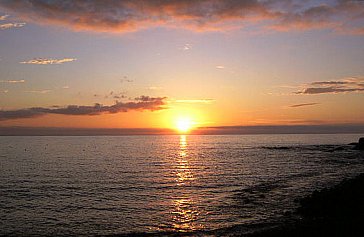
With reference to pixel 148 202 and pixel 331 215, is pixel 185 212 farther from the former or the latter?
pixel 331 215

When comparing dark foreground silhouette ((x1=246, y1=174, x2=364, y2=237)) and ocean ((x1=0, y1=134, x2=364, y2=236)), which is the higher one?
dark foreground silhouette ((x1=246, y1=174, x2=364, y2=237))

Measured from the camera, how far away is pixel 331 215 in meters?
27.9

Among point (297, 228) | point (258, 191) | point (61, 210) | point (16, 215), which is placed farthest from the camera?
point (258, 191)

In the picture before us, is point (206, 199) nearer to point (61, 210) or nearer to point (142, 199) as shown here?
point (142, 199)

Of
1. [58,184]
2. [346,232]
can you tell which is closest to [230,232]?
[346,232]

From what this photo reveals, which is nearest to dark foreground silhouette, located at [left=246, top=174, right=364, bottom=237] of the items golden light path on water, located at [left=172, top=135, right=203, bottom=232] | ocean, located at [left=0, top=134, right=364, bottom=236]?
ocean, located at [left=0, top=134, right=364, bottom=236]

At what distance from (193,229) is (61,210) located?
14703 millimetres

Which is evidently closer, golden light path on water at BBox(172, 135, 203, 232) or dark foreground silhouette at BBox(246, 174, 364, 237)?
dark foreground silhouette at BBox(246, 174, 364, 237)

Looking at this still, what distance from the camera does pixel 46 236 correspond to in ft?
84.3

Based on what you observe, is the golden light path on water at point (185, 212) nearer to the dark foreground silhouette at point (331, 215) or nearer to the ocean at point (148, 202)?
the ocean at point (148, 202)

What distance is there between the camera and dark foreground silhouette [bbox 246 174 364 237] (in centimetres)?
2164

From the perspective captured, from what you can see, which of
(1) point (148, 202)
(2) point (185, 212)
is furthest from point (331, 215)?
(1) point (148, 202)

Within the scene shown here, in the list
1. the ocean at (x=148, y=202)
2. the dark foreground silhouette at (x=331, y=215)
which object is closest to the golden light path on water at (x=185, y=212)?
the ocean at (x=148, y=202)

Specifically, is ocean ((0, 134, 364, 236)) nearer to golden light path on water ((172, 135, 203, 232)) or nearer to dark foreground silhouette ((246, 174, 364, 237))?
golden light path on water ((172, 135, 203, 232))
